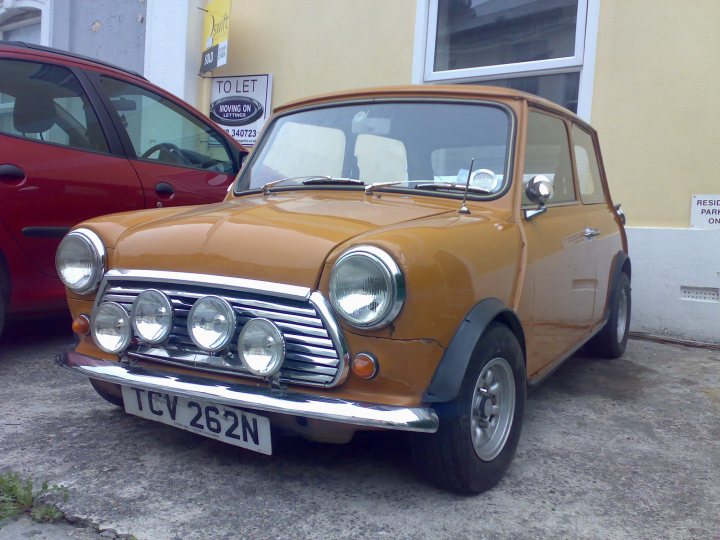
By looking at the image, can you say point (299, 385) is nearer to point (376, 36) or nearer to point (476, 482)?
point (476, 482)

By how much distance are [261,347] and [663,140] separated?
13.7 ft

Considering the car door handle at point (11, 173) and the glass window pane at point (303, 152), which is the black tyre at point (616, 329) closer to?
the glass window pane at point (303, 152)

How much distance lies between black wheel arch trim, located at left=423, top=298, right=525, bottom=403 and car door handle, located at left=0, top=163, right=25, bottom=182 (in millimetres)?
2570

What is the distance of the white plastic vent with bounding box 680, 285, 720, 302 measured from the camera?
5.44 meters

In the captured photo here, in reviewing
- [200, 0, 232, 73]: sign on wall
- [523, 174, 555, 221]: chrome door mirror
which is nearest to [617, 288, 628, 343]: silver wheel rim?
[523, 174, 555, 221]: chrome door mirror

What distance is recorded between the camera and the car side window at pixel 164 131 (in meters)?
4.68

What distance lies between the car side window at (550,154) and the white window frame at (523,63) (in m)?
2.11

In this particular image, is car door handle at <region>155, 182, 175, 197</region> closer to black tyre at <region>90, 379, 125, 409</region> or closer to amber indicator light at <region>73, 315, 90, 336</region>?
black tyre at <region>90, 379, 125, 409</region>

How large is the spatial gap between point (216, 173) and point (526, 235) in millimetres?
2585

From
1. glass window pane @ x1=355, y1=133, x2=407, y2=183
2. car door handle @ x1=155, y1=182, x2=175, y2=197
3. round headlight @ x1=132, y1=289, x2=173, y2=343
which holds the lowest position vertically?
round headlight @ x1=132, y1=289, x2=173, y2=343

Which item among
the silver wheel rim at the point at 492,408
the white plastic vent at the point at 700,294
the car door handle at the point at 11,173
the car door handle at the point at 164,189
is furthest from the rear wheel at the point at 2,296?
the white plastic vent at the point at 700,294

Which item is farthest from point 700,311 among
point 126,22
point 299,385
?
point 126,22

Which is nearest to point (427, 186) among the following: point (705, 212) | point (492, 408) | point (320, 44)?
→ point (492, 408)

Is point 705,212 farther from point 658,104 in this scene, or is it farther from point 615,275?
point 615,275
